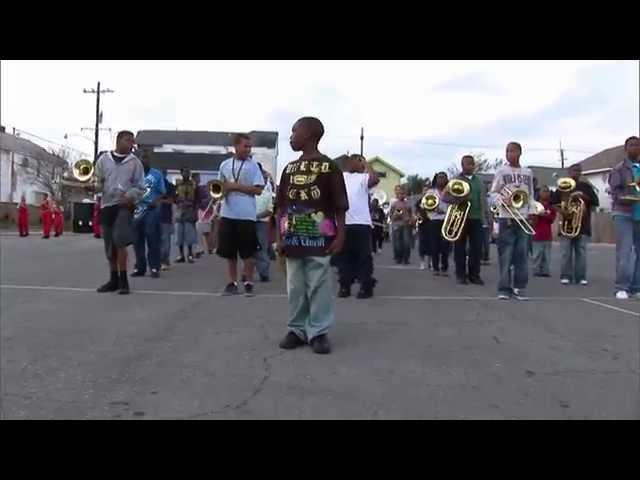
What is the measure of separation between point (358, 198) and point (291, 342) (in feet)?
10.0

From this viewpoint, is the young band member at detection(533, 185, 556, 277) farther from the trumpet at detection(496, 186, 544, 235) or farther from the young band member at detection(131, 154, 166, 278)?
the young band member at detection(131, 154, 166, 278)

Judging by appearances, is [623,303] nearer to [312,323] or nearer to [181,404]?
[312,323]

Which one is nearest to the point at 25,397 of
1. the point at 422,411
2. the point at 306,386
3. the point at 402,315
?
the point at 306,386

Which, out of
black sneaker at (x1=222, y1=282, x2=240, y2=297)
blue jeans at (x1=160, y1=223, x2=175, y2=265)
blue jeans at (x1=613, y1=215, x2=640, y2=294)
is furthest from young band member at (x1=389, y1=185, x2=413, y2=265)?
black sneaker at (x1=222, y1=282, x2=240, y2=297)

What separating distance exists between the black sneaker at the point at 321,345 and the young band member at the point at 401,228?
362 inches

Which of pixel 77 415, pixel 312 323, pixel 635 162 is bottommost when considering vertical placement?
pixel 77 415

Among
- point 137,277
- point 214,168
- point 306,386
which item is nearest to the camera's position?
point 306,386

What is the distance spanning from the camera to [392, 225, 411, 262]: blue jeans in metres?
14.2

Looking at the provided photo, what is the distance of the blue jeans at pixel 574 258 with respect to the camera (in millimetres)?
10016

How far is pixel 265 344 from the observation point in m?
5.32

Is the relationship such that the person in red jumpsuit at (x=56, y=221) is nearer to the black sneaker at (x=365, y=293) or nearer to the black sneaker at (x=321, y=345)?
the black sneaker at (x=365, y=293)
